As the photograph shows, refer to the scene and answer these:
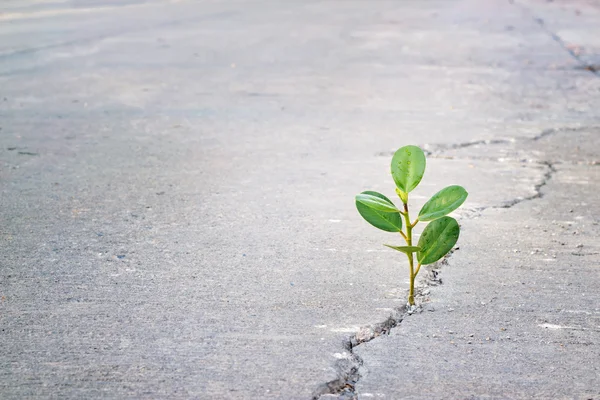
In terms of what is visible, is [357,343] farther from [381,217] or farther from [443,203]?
[443,203]

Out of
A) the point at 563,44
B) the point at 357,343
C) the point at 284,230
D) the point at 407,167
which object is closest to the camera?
the point at 357,343

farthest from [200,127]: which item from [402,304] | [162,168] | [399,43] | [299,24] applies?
[299,24]

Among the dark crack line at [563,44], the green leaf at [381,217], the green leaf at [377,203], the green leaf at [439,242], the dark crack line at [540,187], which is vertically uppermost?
the green leaf at [377,203]

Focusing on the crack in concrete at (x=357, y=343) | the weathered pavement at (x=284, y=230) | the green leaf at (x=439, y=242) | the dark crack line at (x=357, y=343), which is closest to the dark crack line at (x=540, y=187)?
the weathered pavement at (x=284, y=230)

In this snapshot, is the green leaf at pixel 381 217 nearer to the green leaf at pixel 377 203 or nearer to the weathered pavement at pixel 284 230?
the green leaf at pixel 377 203

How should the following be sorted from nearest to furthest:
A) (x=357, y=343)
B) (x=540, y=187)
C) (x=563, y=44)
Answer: (x=357, y=343) < (x=540, y=187) < (x=563, y=44)

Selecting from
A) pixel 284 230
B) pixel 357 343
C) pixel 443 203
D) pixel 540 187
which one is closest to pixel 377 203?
pixel 443 203

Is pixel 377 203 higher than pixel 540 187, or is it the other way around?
pixel 377 203
